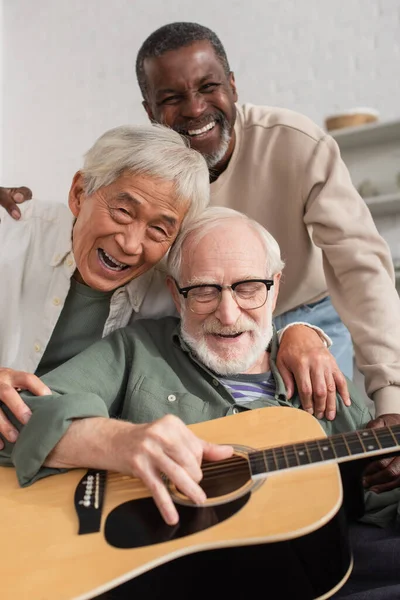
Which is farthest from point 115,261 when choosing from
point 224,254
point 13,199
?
point 13,199

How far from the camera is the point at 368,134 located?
3.33 metres

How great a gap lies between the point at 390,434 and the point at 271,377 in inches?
24.4

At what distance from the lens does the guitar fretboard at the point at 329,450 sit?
3.65 feet

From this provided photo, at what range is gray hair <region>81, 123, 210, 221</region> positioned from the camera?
1.73 meters

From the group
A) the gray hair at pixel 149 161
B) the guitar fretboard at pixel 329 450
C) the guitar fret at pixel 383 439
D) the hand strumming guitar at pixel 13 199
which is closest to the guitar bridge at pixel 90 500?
the guitar fretboard at pixel 329 450

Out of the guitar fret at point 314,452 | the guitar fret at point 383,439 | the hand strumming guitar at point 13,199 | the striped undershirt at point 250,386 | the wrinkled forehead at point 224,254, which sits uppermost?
the hand strumming guitar at point 13,199

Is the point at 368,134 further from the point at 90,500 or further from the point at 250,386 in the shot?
the point at 90,500

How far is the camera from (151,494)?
3.82 ft

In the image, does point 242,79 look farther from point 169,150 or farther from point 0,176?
point 169,150

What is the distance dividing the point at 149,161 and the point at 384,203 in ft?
Answer: 6.33

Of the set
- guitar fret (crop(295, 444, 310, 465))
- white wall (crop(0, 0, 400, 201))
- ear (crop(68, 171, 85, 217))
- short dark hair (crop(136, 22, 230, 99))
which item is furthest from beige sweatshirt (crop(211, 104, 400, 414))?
white wall (crop(0, 0, 400, 201))

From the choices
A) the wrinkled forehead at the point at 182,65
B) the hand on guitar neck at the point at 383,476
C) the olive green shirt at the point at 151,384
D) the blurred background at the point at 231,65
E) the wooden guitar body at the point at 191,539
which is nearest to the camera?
the wooden guitar body at the point at 191,539

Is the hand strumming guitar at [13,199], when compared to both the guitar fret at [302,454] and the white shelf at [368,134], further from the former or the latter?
the white shelf at [368,134]

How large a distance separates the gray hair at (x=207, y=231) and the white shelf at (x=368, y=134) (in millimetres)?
1715
